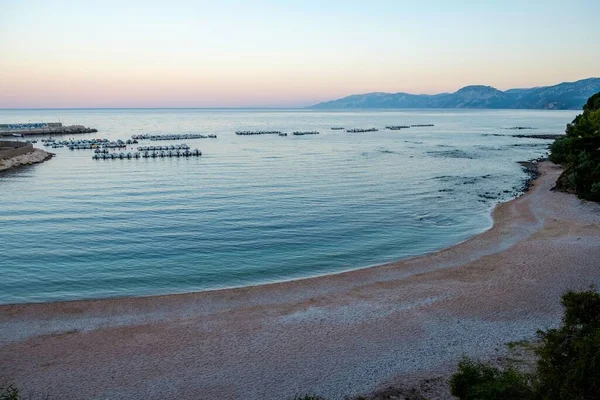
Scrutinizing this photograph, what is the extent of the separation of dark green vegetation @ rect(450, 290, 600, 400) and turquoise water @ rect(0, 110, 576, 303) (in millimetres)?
15022

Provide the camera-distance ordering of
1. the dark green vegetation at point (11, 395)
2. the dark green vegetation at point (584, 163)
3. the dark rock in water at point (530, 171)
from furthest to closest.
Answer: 1. the dark rock in water at point (530, 171)
2. the dark green vegetation at point (584, 163)
3. the dark green vegetation at point (11, 395)

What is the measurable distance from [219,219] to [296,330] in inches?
808

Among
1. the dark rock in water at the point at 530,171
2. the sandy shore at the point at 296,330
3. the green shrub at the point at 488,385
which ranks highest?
the green shrub at the point at 488,385

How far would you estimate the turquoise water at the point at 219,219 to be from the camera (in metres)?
26.6

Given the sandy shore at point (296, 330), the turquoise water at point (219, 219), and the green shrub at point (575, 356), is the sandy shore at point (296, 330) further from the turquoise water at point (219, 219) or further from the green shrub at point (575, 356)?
the green shrub at point (575, 356)

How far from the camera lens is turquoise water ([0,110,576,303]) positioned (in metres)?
26.6

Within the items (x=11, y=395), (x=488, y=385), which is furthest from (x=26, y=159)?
(x=488, y=385)

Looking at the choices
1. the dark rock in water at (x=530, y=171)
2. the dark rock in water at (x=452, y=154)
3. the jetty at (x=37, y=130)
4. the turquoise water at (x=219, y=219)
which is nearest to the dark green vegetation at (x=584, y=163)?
the dark rock in water at (x=530, y=171)

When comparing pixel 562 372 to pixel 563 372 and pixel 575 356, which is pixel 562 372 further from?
pixel 575 356

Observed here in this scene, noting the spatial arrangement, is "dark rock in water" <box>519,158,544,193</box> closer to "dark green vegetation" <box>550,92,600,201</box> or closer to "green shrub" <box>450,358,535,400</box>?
"dark green vegetation" <box>550,92,600,201</box>

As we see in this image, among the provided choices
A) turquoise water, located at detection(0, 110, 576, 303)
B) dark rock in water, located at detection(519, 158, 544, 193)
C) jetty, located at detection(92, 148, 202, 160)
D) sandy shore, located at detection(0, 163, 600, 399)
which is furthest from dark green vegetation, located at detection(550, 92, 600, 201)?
jetty, located at detection(92, 148, 202, 160)

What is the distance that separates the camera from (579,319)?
1102 cm

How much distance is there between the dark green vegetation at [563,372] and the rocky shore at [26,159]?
73937 mm

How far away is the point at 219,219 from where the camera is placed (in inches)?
1502
